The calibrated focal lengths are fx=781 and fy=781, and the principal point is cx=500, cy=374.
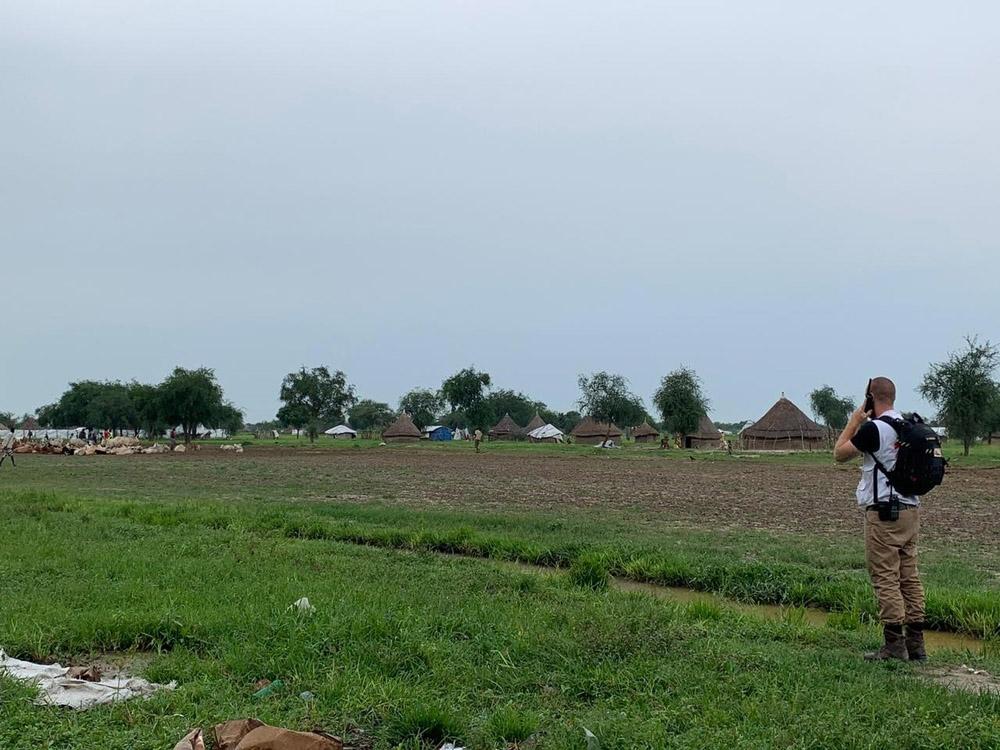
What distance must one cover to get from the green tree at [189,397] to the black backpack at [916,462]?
236 feet

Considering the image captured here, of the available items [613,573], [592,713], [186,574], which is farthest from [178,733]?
[613,573]

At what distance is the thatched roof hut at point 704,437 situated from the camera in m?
83.5

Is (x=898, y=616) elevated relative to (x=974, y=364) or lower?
lower

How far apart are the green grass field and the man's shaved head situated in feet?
6.73

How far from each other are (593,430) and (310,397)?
47.3 metres

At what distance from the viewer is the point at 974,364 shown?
5125 centimetres

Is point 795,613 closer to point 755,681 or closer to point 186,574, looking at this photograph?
point 755,681

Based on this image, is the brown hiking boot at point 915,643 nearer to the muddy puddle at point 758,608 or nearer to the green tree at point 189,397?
the muddy puddle at point 758,608

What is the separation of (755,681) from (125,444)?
64.3 meters

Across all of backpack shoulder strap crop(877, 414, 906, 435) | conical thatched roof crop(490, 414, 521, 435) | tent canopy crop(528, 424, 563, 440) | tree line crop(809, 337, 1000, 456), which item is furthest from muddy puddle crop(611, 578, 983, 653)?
conical thatched roof crop(490, 414, 521, 435)

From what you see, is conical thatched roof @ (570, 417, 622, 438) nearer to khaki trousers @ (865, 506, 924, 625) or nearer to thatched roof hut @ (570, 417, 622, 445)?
thatched roof hut @ (570, 417, 622, 445)

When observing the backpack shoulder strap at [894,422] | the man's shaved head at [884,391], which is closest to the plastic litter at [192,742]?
the backpack shoulder strap at [894,422]

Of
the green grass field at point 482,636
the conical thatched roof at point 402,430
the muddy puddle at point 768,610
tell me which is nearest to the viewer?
the green grass field at point 482,636

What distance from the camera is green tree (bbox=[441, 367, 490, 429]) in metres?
118
